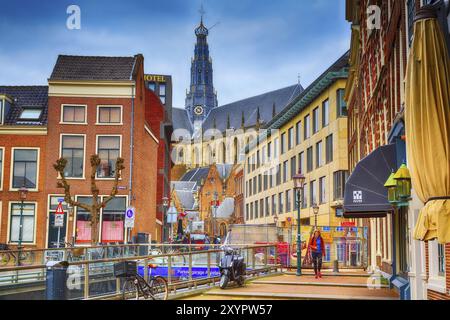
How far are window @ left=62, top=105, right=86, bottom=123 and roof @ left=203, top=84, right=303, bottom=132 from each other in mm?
71884

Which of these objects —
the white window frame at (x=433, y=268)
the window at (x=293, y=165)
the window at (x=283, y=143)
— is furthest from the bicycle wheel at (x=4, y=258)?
the window at (x=283, y=143)

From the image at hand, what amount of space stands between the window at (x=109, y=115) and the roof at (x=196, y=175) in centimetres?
9491

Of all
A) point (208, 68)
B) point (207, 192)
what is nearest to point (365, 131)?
point (207, 192)

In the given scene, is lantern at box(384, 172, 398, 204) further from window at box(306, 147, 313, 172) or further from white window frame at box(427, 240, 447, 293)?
window at box(306, 147, 313, 172)

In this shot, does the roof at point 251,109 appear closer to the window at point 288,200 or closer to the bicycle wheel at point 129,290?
the window at point 288,200

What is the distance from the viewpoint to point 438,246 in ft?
36.2

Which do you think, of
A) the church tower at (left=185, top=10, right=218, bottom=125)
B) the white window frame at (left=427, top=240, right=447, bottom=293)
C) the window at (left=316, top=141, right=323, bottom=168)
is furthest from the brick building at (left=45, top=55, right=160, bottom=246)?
the church tower at (left=185, top=10, right=218, bottom=125)

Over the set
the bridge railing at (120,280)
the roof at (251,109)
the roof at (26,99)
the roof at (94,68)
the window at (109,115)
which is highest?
the roof at (251,109)

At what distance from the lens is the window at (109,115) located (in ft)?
121

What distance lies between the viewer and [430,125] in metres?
7.18

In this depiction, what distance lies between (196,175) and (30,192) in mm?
105543

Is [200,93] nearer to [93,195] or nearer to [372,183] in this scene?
[93,195]

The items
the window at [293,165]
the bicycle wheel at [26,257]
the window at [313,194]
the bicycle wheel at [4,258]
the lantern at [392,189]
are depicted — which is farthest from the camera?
the window at [293,165]

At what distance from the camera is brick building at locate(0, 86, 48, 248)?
35188mm
